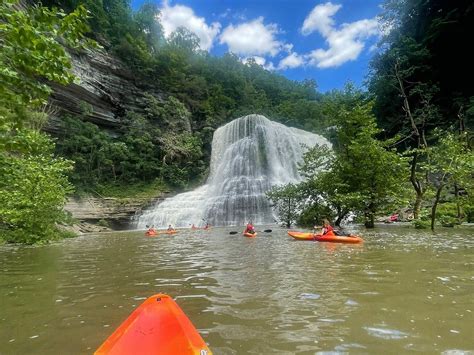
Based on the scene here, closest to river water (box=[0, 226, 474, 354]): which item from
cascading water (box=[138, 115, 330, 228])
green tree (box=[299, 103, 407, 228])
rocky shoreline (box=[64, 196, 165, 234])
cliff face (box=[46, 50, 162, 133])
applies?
green tree (box=[299, 103, 407, 228])

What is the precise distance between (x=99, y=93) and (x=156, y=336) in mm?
37168

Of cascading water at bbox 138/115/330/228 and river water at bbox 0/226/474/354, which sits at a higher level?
cascading water at bbox 138/115/330/228

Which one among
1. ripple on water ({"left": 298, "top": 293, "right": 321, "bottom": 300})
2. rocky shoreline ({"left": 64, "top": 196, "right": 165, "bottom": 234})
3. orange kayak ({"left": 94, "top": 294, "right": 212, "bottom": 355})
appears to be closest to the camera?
orange kayak ({"left": 94, "top": 294, "right": 212, "bottom": 355})

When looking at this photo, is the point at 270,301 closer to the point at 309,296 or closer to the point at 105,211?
the point at 309,296

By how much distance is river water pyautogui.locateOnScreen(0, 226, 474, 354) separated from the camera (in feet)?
10.5

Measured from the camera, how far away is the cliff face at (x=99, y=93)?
32.3 metres

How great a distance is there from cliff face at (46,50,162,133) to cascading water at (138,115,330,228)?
11343 millimetres

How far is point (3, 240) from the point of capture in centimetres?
1464

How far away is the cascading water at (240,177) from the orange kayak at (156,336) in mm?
22767

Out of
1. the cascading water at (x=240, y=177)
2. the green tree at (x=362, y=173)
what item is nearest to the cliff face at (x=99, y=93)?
the cascading water at (x=240, y=177)

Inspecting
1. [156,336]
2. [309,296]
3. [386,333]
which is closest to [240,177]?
[309,296]

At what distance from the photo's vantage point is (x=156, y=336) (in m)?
2.69

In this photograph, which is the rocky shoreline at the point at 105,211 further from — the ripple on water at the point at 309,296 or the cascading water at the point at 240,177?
the ripple on water at the point at 309,296

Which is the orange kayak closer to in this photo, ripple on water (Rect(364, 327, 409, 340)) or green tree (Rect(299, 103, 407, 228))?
ripple on water (Rect(364, 327, 409, 340))
